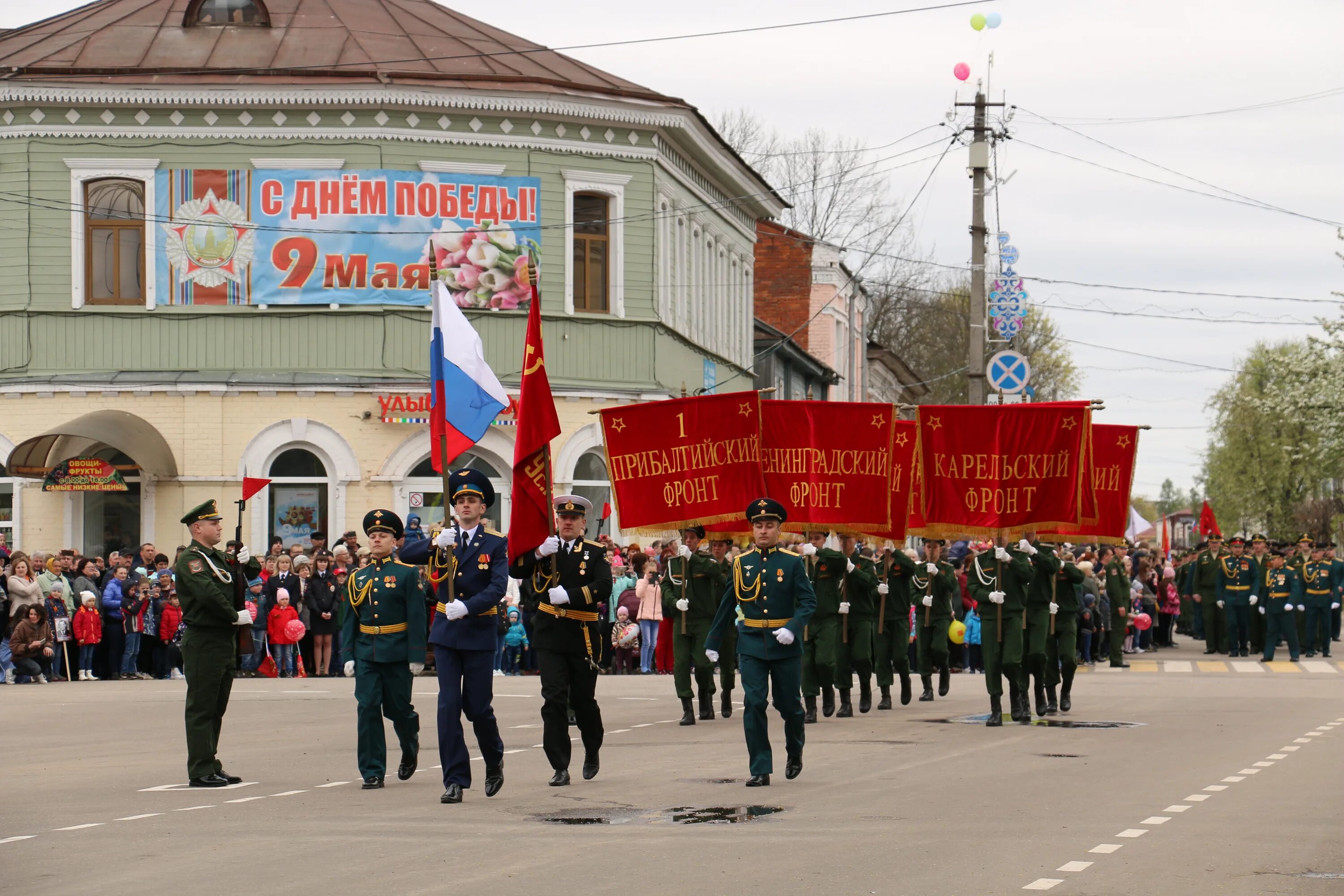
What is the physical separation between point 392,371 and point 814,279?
2486 centimetres

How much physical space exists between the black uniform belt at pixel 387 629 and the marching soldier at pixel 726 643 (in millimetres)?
6355

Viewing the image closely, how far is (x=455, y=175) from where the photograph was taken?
33188 millimetres

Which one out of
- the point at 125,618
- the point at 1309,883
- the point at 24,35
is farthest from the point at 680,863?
the point at 24,35

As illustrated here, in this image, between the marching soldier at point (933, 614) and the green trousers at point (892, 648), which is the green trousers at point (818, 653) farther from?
the marching soldier at point (933, 614)

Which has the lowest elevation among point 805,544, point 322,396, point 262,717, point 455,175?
point 262,717

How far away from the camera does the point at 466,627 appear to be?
493 inches

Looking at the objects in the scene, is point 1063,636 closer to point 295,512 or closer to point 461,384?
point 461,384

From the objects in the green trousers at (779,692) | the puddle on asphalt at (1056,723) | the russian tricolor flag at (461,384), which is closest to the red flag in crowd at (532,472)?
the green trousers at (779,692)

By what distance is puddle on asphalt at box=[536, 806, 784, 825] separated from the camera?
11.4 metres

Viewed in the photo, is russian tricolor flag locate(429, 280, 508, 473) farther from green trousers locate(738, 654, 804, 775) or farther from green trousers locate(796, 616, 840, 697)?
green trousers locate(738, 654, 804, 775)

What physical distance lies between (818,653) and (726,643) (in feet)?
4.33

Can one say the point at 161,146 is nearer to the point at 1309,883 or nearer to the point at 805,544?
the point at 805,544

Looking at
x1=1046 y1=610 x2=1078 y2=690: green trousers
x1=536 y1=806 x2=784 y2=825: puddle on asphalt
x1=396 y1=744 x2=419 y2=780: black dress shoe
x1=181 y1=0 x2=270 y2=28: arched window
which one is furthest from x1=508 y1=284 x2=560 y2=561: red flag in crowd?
x1=181 y1=0 x2=270 y2=28: arched window

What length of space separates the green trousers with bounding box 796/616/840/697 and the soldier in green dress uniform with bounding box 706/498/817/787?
459 cm
